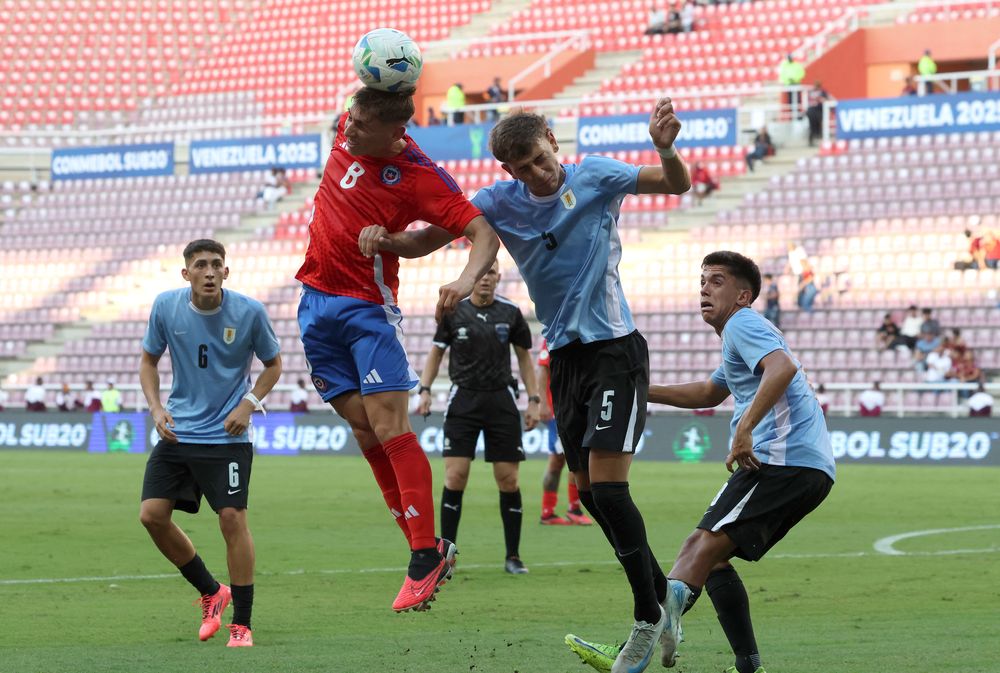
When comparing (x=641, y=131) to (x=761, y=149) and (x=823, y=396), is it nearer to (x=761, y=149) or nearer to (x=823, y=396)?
(x=761, y=149)

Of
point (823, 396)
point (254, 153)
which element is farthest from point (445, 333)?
point (254, 153)

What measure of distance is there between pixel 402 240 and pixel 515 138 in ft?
2.23

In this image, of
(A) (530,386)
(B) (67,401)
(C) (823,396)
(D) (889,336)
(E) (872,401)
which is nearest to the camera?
(A) (530,386)

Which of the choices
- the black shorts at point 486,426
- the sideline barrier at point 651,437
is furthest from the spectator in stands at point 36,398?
the black shorts at point 486,426

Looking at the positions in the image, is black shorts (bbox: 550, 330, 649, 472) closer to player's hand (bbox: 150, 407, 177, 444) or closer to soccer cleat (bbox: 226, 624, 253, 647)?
soccer cleat (bbox: 226, 624, 253, 647)

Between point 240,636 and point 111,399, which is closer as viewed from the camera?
point 240,636

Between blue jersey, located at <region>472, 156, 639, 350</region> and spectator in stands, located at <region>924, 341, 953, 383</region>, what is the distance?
19.3 metres

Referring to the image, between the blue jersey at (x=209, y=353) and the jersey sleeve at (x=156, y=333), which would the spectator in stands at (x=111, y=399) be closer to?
the jersey sleeve at (x=156, y=333)

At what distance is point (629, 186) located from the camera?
7.07 metres

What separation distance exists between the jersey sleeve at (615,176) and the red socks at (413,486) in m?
1.46

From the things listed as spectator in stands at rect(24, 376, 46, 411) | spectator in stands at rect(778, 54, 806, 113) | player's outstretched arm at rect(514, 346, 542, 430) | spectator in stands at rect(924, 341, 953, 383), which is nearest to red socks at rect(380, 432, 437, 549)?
player's outstretched arm at rect(514, 346, 542, 430)

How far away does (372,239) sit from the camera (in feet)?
22.4

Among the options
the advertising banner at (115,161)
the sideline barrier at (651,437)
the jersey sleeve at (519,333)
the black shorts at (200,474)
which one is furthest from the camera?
the advertising banner at (115,161)

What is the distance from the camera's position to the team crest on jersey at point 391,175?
7152 mm
